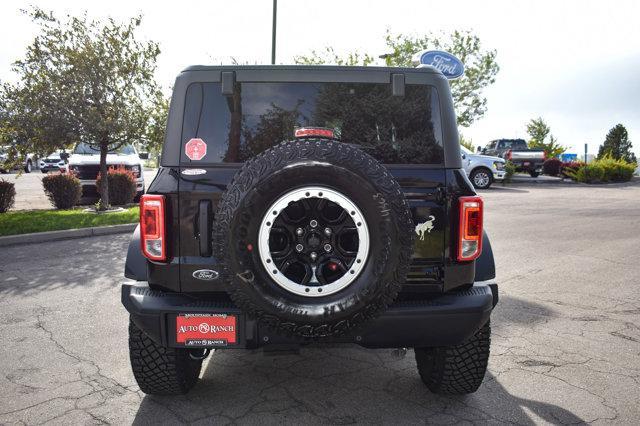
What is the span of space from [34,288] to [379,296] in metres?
4.85

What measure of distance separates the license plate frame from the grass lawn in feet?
26.4

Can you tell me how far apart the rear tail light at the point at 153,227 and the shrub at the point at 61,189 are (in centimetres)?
1203

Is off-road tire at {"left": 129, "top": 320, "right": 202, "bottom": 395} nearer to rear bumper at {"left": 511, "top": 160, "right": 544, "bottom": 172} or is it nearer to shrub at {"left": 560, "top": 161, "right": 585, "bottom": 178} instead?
rear bumper at {"left": 511, "top": 160, "right": 544, "bottom": 172}

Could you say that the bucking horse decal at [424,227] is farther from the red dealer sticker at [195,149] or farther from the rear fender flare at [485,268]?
the red dealer sticker at [195,149]

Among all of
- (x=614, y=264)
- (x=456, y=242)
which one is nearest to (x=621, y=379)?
(x=456, y=242)

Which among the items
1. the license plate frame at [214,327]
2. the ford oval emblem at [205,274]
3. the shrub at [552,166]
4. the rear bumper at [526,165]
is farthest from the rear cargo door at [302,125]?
the shrub at [552,166]

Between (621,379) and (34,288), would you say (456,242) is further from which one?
(34,288)

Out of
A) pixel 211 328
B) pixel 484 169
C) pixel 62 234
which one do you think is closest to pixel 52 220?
pixel 62 234

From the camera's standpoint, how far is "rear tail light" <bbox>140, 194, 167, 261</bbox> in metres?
2.86

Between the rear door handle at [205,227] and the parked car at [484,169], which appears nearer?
the rear door handle at [205,227]

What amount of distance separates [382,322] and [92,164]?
13860mm

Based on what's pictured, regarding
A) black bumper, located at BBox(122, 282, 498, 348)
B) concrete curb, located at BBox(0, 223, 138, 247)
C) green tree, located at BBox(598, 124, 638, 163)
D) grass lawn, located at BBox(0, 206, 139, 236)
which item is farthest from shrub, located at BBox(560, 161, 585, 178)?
black bumper, located at BBox(122, 282, 498, 348)

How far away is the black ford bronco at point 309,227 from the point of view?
2.49 meters

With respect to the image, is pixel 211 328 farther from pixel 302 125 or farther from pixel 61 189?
pixel 61 189
